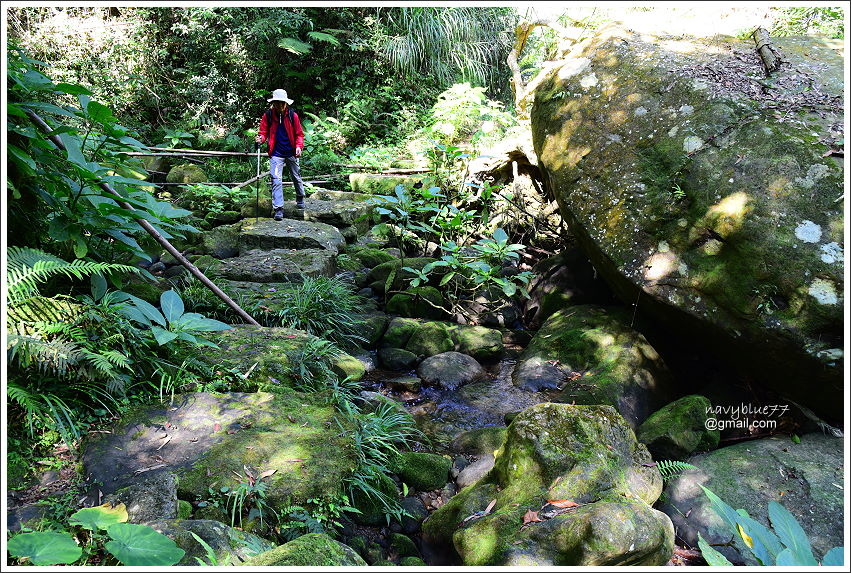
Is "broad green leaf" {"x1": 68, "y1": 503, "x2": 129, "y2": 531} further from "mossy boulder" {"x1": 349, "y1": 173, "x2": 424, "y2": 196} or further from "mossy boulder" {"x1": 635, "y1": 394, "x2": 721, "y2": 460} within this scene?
"mossy boulder" {"x1": 349, "y1": 173, "x2": 424, "y2": 196}

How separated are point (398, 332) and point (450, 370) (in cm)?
79

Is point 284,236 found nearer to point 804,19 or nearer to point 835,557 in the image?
point 835,557

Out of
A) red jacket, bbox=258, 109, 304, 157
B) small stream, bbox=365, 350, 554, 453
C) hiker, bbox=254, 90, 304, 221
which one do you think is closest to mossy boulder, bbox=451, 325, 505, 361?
small stream, bbox=365, 350, 554, 453

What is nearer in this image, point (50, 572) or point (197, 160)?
point (50, 572)

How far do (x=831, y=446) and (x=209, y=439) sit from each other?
382cm

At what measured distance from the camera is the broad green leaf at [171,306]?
3.03 metres

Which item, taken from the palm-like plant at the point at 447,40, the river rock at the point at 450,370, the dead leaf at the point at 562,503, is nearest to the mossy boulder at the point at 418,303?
the river rock at the point at 450,370

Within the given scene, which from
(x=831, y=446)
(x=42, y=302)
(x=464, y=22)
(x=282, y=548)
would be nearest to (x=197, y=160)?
(x=464, y=22)

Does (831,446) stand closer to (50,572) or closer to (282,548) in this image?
(282,548)

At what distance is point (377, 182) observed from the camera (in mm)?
9680

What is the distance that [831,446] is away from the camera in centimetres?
330

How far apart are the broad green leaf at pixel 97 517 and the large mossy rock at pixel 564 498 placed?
4.84 ft

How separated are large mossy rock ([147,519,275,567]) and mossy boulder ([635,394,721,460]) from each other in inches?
102

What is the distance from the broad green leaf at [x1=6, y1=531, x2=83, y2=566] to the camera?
1464 millimetres
